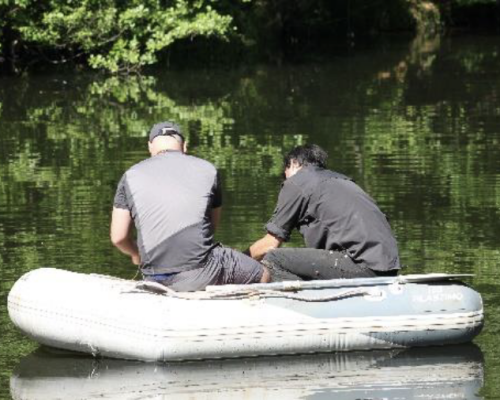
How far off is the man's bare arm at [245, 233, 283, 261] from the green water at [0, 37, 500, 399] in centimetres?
139

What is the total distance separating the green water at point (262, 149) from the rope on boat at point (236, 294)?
735 mm

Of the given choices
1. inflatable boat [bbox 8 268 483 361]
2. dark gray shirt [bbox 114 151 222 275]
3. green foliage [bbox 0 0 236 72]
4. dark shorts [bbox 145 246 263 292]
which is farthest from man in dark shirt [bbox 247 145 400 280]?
green foliage [bbox 0 0 236 72]

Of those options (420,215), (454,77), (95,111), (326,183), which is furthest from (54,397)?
(454,77)

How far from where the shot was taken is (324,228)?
8.59m

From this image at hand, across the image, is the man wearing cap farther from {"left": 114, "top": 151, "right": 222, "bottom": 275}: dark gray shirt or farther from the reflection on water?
the reflection on water

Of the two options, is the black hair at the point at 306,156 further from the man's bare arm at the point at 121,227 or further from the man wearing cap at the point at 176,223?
the man's bare arm at the point at 121,227

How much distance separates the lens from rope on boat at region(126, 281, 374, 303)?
7.99 meters

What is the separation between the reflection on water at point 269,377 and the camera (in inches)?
291

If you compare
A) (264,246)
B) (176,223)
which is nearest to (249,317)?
(176,223)

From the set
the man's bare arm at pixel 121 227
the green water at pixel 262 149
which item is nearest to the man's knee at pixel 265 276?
the man's bare arm at pixel 121 227

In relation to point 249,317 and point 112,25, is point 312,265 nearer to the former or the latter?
point 249,317

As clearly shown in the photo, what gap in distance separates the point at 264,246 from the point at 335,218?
518mm

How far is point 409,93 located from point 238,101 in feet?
11.2

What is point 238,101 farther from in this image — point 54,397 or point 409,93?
point 54,397
